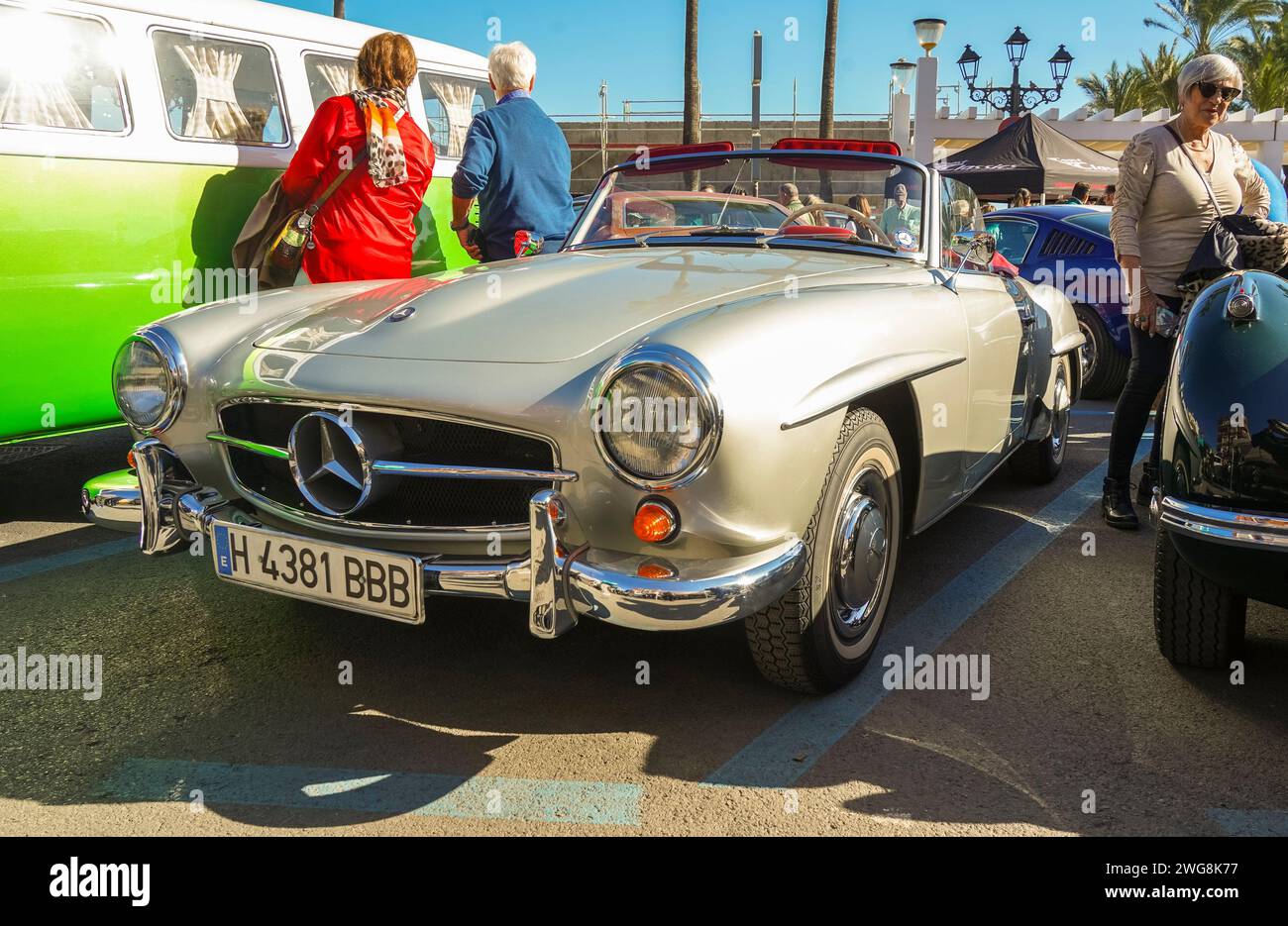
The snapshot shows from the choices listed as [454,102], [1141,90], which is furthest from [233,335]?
[1141,90]

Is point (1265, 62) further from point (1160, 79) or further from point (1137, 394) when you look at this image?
point (1137, 394)

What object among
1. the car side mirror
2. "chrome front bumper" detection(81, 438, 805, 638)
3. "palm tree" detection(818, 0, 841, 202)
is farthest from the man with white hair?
"palm tree" detection(818, 0, 841, 202)

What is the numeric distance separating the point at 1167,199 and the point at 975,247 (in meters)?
0.91

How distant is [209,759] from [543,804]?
0.82 m

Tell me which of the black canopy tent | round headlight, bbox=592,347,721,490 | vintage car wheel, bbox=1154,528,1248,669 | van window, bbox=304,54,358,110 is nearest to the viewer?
round headlight, bbox=592,347,721,490

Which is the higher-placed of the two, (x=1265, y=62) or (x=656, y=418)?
(x=1265, y=62)

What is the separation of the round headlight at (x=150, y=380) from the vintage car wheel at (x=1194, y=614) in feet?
8.56

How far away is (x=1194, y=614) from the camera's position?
2920mm

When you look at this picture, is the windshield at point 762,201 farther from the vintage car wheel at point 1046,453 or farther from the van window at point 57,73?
the van window at point 57,73

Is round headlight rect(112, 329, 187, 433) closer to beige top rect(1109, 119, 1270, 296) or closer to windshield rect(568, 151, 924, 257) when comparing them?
windshield rect(568, 151, 924, 257)

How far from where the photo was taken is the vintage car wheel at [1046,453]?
5043 millimetres

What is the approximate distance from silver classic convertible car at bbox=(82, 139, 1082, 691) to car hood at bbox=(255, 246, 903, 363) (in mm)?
11

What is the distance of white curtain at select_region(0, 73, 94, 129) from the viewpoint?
428 centimetres

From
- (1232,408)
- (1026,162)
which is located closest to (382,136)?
(1232,408)
